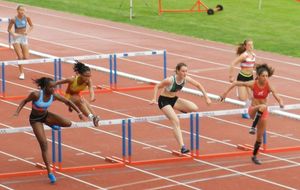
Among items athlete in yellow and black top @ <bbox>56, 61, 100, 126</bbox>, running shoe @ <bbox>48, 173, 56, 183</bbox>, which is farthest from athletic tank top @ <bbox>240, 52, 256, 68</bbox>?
running shoe @ <bbox>48, 173, 56, 183</bbox>

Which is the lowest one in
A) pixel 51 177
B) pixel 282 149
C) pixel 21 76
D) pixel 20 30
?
pixel 21 76

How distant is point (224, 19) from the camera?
38.8 meters

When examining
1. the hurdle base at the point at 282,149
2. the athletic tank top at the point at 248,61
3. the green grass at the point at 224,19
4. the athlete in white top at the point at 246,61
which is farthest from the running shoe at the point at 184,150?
the green grass at the point at 224,19

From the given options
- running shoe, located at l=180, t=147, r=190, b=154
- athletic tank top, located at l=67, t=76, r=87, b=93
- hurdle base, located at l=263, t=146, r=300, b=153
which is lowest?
hurdle base, located at l=263, t=146, r=300, b=153

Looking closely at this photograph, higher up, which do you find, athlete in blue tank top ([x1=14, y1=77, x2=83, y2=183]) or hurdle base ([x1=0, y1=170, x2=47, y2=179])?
athlete in blue tank top ([x1=14, y1=77, x2=83, y2=183])

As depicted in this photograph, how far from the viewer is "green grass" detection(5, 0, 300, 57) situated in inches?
1389

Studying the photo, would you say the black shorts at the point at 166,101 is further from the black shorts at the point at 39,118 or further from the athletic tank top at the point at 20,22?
the athletic tank top at the point at 20,22

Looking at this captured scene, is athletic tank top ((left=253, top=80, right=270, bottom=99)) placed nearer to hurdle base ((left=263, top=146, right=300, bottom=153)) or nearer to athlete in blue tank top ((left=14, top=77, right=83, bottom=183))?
hurdle base ((left=263, top=146, right=300, bottom=153))

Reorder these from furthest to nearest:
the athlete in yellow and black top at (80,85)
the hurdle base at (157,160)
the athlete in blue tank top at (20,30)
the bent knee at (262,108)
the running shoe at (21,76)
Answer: the running shoe at (21,76) → the athlete in blue tank top at (20,30) → the athlete in yellow and black top at (80,85) → the hurdle base at (157,160) → the bent knee at (262,108)

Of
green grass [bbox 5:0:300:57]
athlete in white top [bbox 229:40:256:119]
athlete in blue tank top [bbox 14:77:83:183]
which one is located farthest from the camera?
green grass [bbox 5:0:300:57]

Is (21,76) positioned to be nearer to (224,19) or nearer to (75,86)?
(75,86)

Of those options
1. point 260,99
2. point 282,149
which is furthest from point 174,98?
point 282,149

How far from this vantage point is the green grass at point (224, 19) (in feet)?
116

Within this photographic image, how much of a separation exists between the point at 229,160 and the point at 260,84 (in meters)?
1.55
